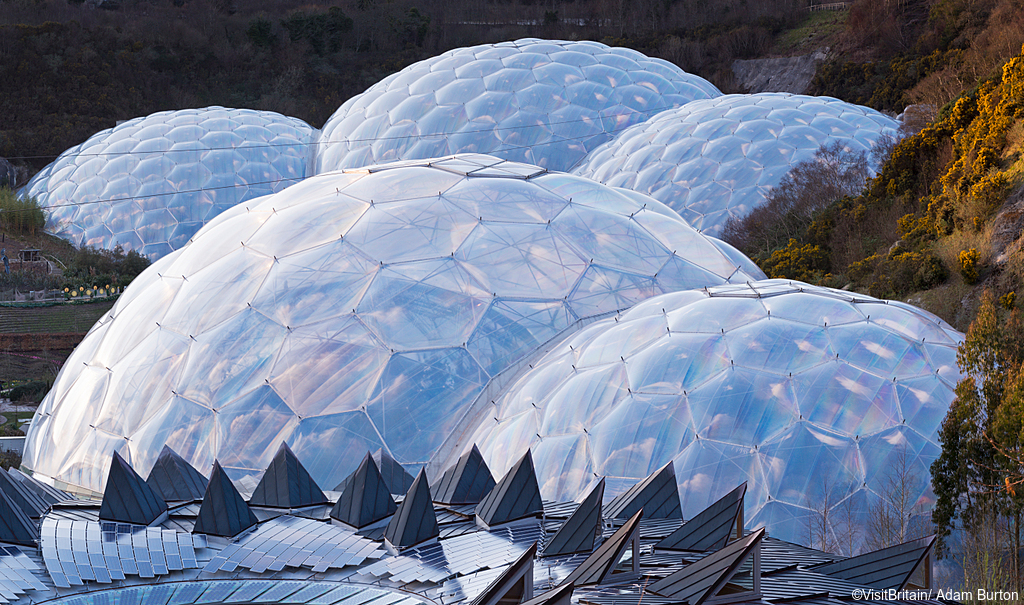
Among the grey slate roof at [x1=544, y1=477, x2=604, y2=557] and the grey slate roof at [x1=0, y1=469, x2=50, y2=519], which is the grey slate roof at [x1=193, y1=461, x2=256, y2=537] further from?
the grey slate roof at [x1=544, y1=477, x2=604, y2=557]

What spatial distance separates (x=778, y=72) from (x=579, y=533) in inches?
2291

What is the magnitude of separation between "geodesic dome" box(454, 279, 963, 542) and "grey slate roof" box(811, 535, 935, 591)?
299 centimetres

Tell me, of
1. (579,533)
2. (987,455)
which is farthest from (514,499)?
(987,455)

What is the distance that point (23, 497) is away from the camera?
9086mm

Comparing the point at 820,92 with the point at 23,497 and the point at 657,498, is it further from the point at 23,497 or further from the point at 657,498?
the point at 23,497

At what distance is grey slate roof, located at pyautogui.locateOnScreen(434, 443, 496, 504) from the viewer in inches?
362

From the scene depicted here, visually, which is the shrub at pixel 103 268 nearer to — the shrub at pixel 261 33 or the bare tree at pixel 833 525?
the bare tree at pixel 833 525

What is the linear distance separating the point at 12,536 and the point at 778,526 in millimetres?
8103

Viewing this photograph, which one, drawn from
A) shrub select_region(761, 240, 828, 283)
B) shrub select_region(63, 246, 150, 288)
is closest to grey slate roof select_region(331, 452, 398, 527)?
shrub select_region(761, 240, 828, 283)

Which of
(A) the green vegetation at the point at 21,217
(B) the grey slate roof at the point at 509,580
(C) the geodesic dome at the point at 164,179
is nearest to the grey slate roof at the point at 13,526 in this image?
(B) the grey slate roof at the point at 509,580

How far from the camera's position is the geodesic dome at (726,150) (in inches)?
1170

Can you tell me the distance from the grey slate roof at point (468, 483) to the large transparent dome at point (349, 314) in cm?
396

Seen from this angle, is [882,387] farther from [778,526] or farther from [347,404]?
[347,404]

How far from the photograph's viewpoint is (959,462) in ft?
32.4
